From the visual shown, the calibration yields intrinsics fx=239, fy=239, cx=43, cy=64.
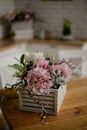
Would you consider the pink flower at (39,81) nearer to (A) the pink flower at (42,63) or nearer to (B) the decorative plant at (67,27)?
(A) the pink flower at (42,63)

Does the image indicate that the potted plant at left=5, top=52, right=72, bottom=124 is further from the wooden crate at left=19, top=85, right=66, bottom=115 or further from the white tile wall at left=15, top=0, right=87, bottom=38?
the white tile wall at left=15, top=0, right=87, bottom=38

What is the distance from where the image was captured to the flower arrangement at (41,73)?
131 cm

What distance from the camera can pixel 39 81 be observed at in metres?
1.30

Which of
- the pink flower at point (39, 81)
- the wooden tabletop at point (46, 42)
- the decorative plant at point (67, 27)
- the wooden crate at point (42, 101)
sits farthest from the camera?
the decorative plant at point (67, 27)

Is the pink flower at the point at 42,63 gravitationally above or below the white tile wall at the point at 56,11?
above

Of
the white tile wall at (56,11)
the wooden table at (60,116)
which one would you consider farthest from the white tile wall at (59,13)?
the wooden table at (60,116)

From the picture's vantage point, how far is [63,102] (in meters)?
1.58

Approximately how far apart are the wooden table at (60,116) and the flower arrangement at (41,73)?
0.17 m

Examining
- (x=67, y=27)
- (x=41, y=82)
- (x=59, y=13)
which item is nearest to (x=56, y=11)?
(x=59, y=13)

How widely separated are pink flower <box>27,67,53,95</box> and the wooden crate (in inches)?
3.7

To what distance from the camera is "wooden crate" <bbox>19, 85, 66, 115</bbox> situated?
55.5 inches

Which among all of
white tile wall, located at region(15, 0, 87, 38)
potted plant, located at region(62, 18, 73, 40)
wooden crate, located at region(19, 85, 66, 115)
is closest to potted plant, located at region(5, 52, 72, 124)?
wooden crate, located at region(19, 85, 66, 115)

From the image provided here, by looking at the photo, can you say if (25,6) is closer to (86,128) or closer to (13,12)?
(13,12)

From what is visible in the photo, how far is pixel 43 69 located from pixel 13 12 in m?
2.38
